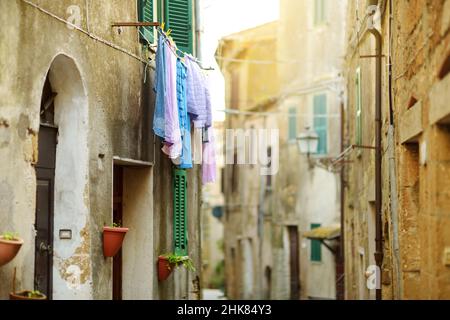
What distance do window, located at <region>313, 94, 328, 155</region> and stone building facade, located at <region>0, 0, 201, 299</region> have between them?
1244 centimetres

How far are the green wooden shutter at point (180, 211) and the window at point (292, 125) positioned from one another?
13601mm

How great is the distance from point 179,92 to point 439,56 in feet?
16.5

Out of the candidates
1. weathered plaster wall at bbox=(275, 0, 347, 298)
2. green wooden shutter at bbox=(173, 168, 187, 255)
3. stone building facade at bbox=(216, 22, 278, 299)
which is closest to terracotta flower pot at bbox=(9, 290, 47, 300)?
green wooden shutter at bbox=(173, 168, 187, 255)

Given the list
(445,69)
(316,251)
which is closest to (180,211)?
(445,69)

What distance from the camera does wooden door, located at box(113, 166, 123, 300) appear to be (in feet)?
43.1

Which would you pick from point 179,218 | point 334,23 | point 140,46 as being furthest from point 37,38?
point 334,23

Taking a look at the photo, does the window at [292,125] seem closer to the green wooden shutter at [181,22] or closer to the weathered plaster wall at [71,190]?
the green wooden shutter at [181,22]

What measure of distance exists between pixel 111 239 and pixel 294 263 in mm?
17703

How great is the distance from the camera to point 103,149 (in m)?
11.1

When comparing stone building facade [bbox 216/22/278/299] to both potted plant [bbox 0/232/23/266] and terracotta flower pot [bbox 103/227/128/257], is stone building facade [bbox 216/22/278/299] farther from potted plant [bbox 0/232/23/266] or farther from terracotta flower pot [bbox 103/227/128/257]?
potted plant [bbox 0/232/23/266]

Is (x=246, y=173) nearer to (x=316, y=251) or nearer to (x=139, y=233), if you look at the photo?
(x=316, y=251)

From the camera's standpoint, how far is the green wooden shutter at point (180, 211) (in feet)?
46.8

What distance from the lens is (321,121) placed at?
26.3 m

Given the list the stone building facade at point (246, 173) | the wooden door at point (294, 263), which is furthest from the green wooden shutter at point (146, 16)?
the stone building facade at point (246, 173)
